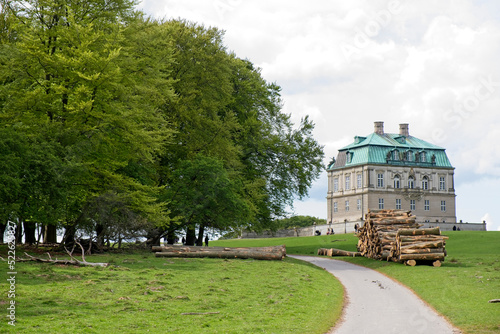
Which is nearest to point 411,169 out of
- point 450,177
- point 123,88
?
A: point 450,177

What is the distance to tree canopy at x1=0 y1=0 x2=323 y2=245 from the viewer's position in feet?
88.9

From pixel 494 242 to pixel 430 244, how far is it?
2349 cm

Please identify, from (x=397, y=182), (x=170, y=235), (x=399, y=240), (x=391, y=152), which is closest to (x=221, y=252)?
(x=170, y=235)

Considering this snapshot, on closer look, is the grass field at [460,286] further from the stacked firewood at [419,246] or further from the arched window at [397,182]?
the arched window at [397,182]

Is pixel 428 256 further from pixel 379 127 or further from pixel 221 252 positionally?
pixel 379 127

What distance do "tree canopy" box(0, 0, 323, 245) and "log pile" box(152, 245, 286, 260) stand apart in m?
1.71

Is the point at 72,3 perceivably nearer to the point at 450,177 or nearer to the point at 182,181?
the point at 182,181

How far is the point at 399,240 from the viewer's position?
34.1 meters

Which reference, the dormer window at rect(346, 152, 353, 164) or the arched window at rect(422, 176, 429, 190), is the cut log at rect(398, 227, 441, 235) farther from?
the arched window at rect(422, 176, 429, 190)

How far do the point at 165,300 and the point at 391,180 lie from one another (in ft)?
302

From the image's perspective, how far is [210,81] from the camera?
4084cm

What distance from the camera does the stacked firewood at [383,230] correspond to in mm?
36750

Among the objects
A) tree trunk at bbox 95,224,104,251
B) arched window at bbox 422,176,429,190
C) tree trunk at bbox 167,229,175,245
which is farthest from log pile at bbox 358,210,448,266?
arched window at bbox 422,176,429,190

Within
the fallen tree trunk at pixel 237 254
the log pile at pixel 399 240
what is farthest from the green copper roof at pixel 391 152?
the fallen tree trunk at pixel 237 254
